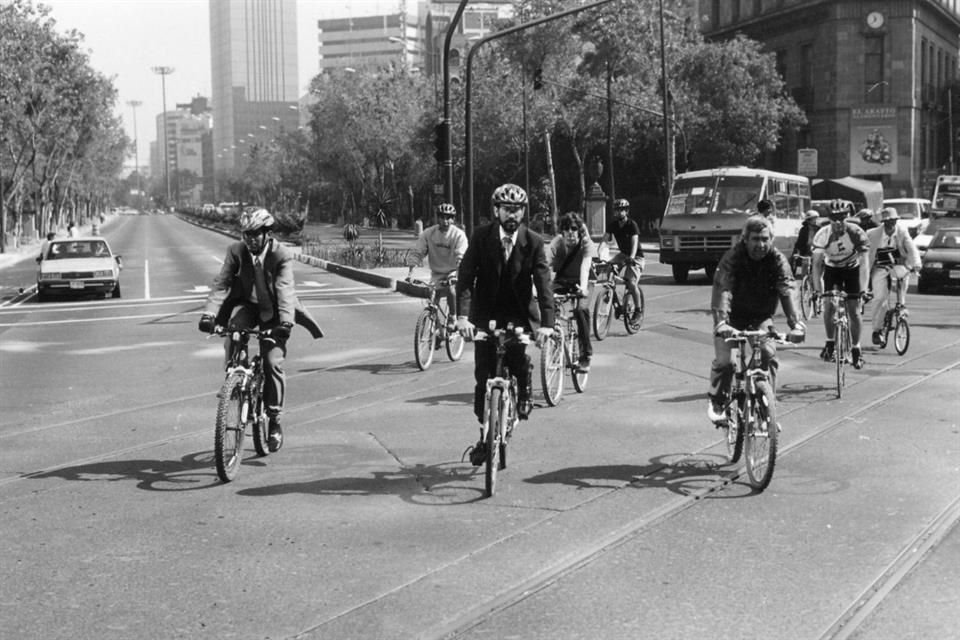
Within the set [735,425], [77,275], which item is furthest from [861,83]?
[735,425]

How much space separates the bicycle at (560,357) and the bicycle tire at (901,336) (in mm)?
4398

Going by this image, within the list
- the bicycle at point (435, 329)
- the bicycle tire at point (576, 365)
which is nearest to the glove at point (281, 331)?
the bicycle tire at point (576, 365)

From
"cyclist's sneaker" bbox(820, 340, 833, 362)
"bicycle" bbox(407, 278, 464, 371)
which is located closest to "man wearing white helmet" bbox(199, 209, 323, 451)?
"bicycle" bbox(407, 278, 464, 371)

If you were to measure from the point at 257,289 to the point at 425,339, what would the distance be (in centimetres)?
571

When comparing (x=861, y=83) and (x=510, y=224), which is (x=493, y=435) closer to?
(x=510, y=224)

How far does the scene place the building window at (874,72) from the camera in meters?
56.9

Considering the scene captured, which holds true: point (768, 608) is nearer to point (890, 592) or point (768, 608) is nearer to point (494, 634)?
point (890, 592)

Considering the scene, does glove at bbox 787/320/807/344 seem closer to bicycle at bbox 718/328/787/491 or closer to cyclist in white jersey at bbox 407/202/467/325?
bicycle at bbox 718/328/787/491

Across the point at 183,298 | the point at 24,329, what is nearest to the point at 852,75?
the point at 183,298

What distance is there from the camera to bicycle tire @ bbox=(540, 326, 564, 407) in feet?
34.3

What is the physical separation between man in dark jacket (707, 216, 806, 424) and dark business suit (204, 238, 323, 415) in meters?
2.80

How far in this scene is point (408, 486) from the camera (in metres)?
7.51

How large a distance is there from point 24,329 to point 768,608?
55.4 ft

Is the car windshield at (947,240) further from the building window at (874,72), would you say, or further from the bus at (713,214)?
the building window at (874,72)
